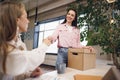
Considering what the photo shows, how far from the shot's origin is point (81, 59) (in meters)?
1.57

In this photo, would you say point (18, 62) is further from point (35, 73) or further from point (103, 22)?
point (103, 22)

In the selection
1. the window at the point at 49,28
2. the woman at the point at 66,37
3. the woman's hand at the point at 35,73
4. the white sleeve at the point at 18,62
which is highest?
the window at the point at 49,28

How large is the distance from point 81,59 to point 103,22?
898 millimetres

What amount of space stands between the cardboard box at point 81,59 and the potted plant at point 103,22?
0.26 m

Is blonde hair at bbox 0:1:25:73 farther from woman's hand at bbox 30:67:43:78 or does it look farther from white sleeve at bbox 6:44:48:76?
woman's hand at bbox 30:67:43:78

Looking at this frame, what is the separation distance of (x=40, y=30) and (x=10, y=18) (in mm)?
5914

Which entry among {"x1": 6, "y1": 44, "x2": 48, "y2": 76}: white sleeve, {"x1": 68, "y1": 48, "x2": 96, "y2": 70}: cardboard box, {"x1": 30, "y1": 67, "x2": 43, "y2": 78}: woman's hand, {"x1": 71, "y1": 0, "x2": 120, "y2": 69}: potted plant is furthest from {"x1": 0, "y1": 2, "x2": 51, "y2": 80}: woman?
{"x1": 71, "y1": 0, "x2": 120, "y2": 69}: potted plant

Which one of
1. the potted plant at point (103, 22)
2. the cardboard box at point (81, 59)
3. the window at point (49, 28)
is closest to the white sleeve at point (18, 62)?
the cardboard box at point (81, 59)

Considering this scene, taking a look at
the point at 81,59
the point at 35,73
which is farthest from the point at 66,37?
the point at 35,73

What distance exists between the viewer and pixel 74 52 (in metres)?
1.67

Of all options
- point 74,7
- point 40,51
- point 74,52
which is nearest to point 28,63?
point 40,51

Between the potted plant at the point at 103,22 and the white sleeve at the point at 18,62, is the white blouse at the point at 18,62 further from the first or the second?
the potted plant at the point at 103,22

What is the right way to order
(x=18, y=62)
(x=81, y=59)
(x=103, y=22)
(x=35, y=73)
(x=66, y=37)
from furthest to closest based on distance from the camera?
1. (x=103, y=22)
2. (x=66, y=37)
3. (x=81, y=59)
4. (x=35, y=73)
5. (x=18, y=62)

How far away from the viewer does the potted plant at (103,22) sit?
69.0 inches
